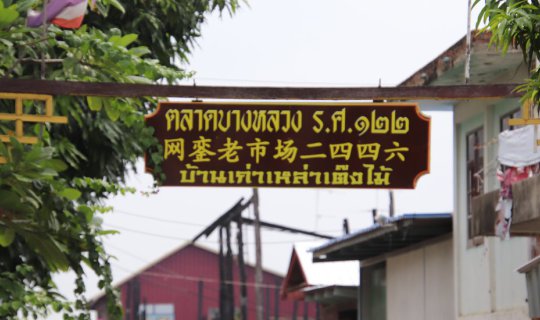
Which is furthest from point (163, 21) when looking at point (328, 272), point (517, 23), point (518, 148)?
point (328, 272)

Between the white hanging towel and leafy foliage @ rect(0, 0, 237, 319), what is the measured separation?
14.2 feet

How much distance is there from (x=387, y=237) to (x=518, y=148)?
733cm

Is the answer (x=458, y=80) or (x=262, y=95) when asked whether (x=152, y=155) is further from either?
(x=458, y=80)

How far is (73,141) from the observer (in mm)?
19250

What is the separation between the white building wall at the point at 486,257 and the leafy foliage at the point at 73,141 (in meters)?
5.08

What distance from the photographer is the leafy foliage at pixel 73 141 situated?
12508 millimetres

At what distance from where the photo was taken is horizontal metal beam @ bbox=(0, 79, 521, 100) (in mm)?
11445

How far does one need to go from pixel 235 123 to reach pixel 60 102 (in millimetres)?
3009

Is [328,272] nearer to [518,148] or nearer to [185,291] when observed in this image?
[518,148]

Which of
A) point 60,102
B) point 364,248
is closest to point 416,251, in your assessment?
point 364,248

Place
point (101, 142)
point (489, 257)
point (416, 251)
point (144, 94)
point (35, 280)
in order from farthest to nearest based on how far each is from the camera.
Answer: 1. point (416, 251)
2. point (489, 257)
3. point (101, 142)
4. point (35, 280)
5. point (144, 94)

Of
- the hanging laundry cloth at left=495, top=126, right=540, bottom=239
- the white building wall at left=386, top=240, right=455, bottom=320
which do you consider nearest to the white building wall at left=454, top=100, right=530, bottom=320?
the white building wall at left=386, top=240, right=455, bottom=320

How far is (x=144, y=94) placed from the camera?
1149 cm

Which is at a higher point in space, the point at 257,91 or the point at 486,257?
the point at 257,91
